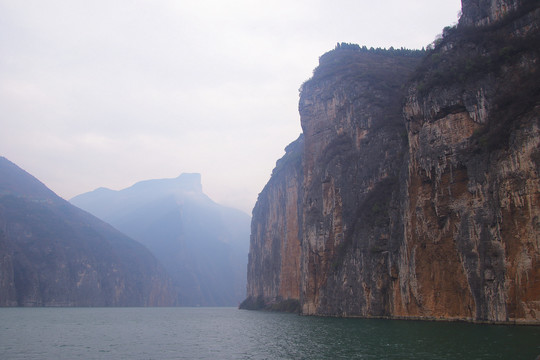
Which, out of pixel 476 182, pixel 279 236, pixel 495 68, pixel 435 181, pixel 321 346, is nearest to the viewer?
pixel 321 346

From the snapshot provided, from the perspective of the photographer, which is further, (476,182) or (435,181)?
(435,181)

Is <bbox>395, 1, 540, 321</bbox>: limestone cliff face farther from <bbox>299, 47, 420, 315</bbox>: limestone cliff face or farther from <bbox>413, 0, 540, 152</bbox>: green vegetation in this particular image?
<bbox>299, 47, 420, 315</bbox>: limestone cliff face

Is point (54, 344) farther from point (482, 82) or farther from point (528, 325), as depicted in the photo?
point (482, 82)

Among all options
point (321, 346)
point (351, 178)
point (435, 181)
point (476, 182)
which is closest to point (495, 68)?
point (476, 182)

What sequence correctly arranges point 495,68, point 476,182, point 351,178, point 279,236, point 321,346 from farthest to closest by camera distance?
point 279,236 → point 351,178 → point 495,68 → point 476,182 → point 321,346

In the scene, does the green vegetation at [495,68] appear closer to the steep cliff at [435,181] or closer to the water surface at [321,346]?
the steep cliff at [435,181]

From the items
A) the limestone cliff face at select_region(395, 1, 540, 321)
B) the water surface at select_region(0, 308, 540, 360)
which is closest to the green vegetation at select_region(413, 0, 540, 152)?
the limestone cliff face at select_region(395, 1, 540, 321)

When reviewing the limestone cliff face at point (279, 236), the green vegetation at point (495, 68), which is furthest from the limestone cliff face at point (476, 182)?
the limestone cliff face at point (279, 236)

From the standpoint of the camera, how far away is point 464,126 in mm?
49062

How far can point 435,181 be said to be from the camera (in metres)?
51.3

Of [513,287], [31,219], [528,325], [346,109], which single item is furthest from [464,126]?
[31,219]

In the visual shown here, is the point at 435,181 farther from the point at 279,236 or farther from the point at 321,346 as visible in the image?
the point at 279,236

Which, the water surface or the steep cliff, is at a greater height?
the steep cliff

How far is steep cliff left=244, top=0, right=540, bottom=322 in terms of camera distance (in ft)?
134
